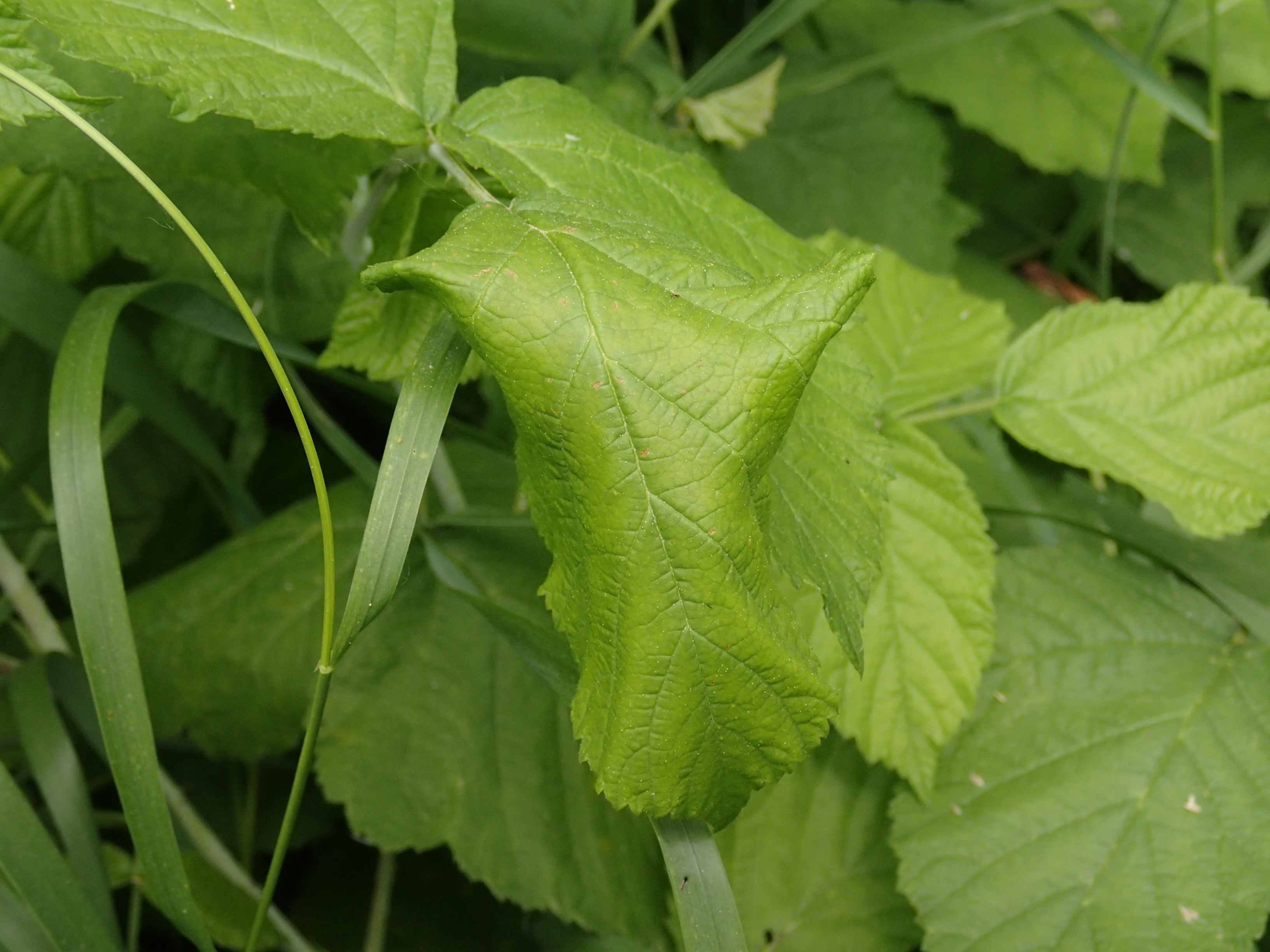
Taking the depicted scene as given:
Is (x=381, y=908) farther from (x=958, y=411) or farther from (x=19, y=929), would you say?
(x=958, y=411)

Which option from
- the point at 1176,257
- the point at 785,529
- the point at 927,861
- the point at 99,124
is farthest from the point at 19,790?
the point at 1176,257

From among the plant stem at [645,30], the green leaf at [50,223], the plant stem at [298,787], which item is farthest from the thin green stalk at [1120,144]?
the green leaf at [50,223]

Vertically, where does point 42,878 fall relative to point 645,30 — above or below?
below

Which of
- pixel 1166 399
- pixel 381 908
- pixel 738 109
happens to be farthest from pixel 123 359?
pixel 1166 399

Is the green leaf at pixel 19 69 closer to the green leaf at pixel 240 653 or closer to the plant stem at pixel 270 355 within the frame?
the plant stem at pixel 270 355

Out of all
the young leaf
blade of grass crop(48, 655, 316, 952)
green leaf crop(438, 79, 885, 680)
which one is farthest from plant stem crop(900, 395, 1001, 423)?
blade of grass crop(48, 655, 316, 952)

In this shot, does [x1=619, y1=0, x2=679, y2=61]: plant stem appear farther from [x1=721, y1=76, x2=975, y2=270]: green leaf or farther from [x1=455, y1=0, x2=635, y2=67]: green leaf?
[x1=721, y1=76, x2=975, y2=270]: green leaf
